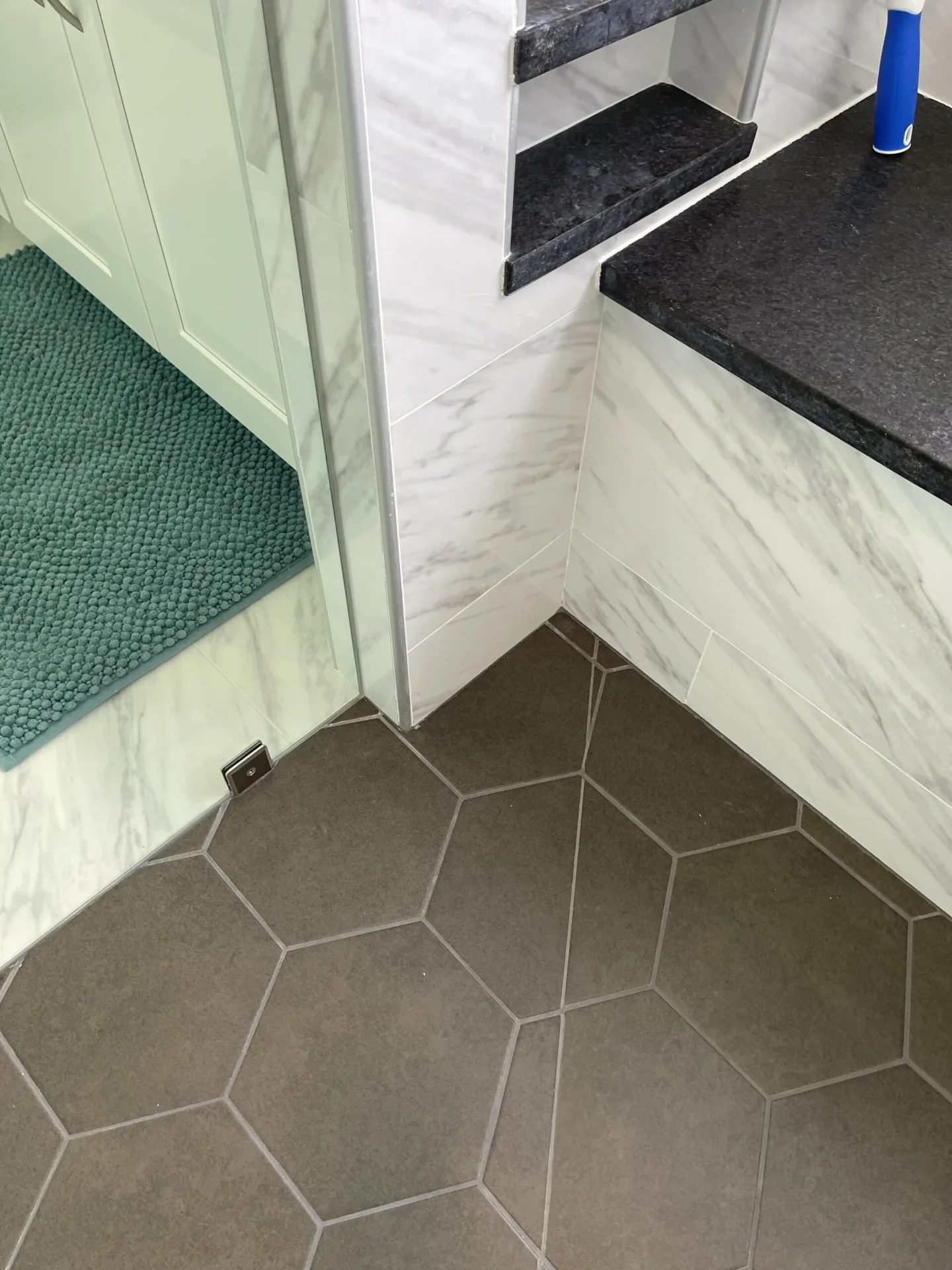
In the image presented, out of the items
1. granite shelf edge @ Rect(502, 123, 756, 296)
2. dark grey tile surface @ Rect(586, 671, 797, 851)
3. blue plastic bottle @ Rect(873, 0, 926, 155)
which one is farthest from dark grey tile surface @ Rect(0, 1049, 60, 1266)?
blue plastic bottle @ Rect(873, 0, 926, 155)

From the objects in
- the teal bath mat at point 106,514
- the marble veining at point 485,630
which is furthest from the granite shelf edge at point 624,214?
the teal bath mat at point 106,514

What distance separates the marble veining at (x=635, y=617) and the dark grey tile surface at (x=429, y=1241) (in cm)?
71

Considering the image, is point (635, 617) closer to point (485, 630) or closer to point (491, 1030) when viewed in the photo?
point (485, 630)

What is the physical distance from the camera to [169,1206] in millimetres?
1034

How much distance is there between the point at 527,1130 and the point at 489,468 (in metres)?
0.75

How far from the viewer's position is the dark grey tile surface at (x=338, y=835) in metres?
1.23

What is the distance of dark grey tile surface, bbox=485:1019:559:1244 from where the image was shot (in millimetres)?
1052

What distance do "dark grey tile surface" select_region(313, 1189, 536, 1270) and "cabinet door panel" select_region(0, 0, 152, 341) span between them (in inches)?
54.5

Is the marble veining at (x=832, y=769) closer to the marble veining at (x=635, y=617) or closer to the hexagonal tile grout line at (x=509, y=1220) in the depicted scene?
the marble veining at (x=635, y=617)

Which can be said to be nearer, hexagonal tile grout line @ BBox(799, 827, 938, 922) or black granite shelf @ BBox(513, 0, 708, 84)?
black granite shelf @ BBox(513, 0, 708, 84)

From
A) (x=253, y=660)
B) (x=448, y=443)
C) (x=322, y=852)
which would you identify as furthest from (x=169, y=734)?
(x=448, y=443)

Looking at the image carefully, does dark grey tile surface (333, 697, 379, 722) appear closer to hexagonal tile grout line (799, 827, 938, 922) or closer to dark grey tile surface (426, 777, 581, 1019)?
dark grey tile surface (426, 777, 581, 1019)

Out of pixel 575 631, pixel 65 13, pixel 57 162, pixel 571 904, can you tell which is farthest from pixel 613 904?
pixel 57 162

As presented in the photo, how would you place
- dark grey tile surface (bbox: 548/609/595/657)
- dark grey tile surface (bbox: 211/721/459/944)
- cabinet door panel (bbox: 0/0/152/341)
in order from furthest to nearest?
1. dark grey tile surface (bbox: 548/609/595/657)
2. cabinet door panel (bbox: 0/0/152/341)
3. dark grey tile surface (bbox: 211/721/459/944)
